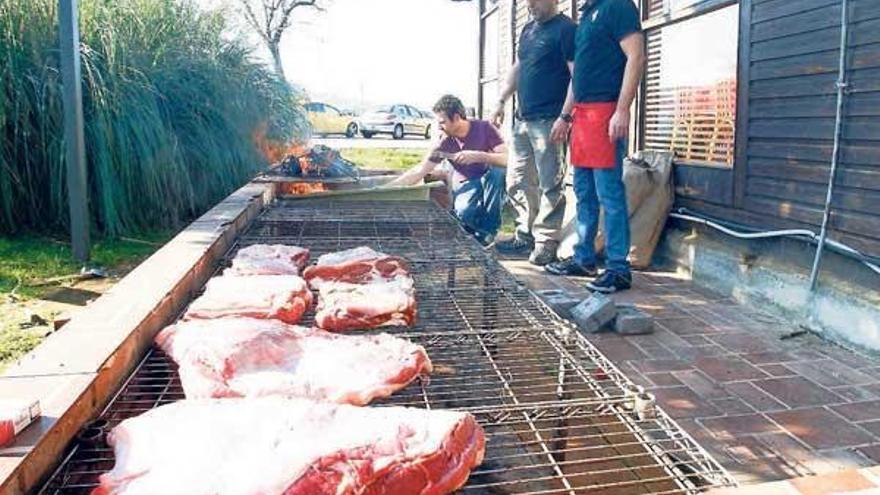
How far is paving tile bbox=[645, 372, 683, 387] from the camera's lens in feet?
9.53

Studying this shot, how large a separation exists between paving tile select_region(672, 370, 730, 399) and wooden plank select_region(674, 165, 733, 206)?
173cm

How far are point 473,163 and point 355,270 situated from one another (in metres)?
3.19

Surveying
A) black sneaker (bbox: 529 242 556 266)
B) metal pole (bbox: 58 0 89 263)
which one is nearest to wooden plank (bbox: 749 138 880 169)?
black sneaker (bbox: 529 242 556 266)

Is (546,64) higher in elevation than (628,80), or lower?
higher

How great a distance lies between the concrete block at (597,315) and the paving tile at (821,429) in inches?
41.8

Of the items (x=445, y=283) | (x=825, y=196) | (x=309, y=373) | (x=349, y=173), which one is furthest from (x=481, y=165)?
(x=309, y=373)

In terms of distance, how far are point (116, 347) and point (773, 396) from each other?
7.75 feet

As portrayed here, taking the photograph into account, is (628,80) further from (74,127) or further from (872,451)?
(74,127)

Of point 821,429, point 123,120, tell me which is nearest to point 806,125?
point 821,429

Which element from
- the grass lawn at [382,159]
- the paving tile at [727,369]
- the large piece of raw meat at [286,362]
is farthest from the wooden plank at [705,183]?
the grass lawn at [382,159]

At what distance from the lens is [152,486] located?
1133 millimetres

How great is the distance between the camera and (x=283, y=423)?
128 centimetres

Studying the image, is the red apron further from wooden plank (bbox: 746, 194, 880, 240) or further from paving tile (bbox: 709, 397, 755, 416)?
paving tile (bbox: 709, 397, 755, 416)

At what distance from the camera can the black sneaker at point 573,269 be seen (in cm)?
486
